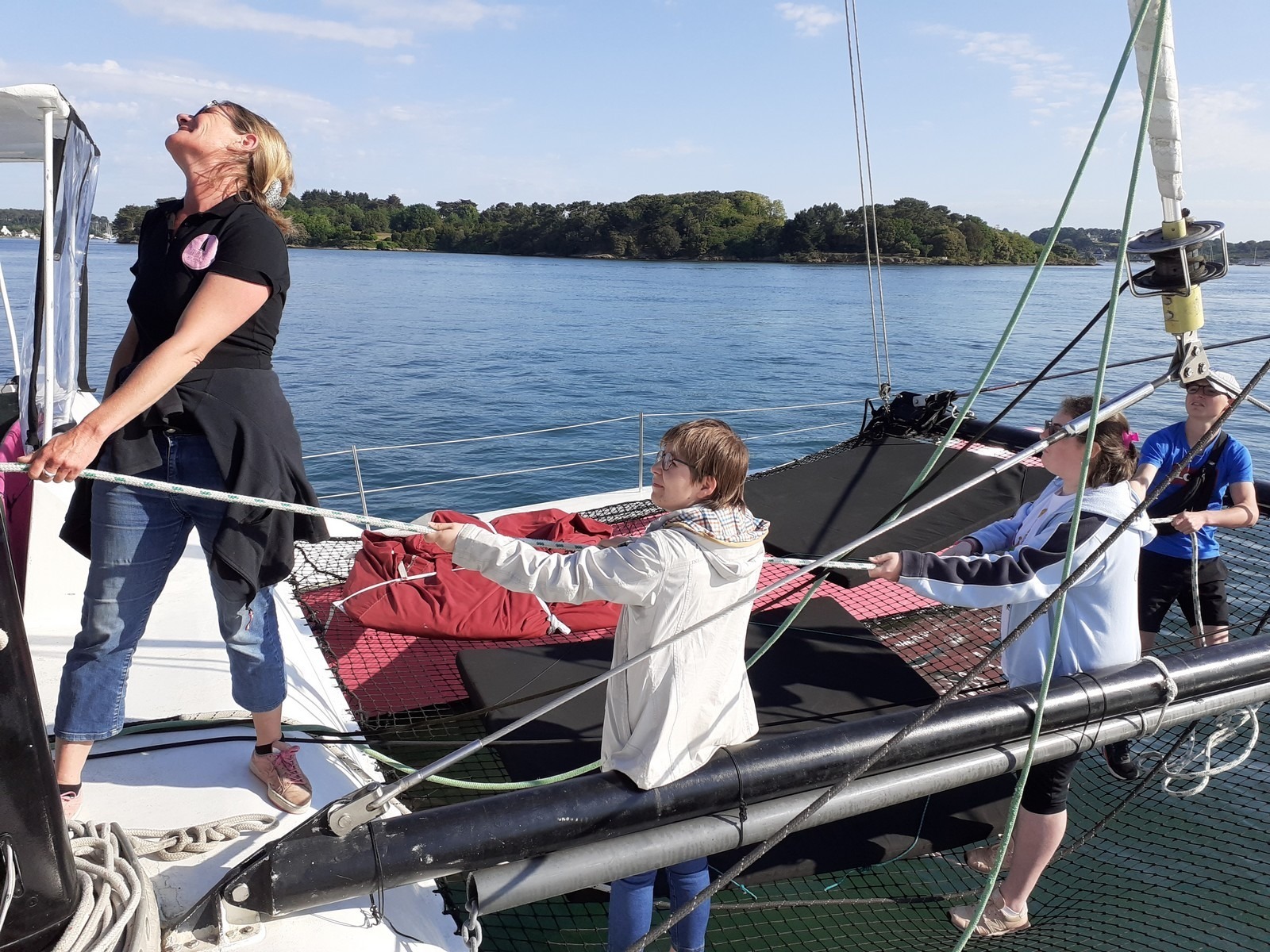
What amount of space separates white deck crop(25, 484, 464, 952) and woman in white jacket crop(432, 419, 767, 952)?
0.71m

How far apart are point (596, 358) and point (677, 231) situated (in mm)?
61054

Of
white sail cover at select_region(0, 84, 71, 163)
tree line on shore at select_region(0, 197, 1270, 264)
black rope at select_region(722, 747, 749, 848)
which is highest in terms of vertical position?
tree line on shore at select_region(0, 197, 1270, 264)

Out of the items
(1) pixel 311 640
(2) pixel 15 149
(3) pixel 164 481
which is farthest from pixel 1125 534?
(2) pixel 15 149

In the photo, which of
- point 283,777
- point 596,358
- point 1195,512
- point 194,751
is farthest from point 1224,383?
point 596,358

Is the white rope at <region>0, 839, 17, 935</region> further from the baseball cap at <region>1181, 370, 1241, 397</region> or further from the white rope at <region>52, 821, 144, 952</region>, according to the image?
the baseball cap at <region>1181, 370, 1241, 397</region>

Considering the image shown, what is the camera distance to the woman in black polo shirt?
6.67ft

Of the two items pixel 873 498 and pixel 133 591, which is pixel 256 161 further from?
pixel 873 498

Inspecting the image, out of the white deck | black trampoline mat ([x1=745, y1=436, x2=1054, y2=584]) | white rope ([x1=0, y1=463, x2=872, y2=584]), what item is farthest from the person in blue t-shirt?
the white deck

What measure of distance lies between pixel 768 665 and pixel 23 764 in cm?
286

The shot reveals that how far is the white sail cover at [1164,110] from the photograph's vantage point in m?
2.45

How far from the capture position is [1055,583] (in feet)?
8.66

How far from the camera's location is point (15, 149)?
446 centimetres

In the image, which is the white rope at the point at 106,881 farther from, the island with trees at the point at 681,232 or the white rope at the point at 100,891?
the island with trees at the point at 681,232

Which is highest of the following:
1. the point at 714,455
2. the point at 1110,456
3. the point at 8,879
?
the point at 714,455
